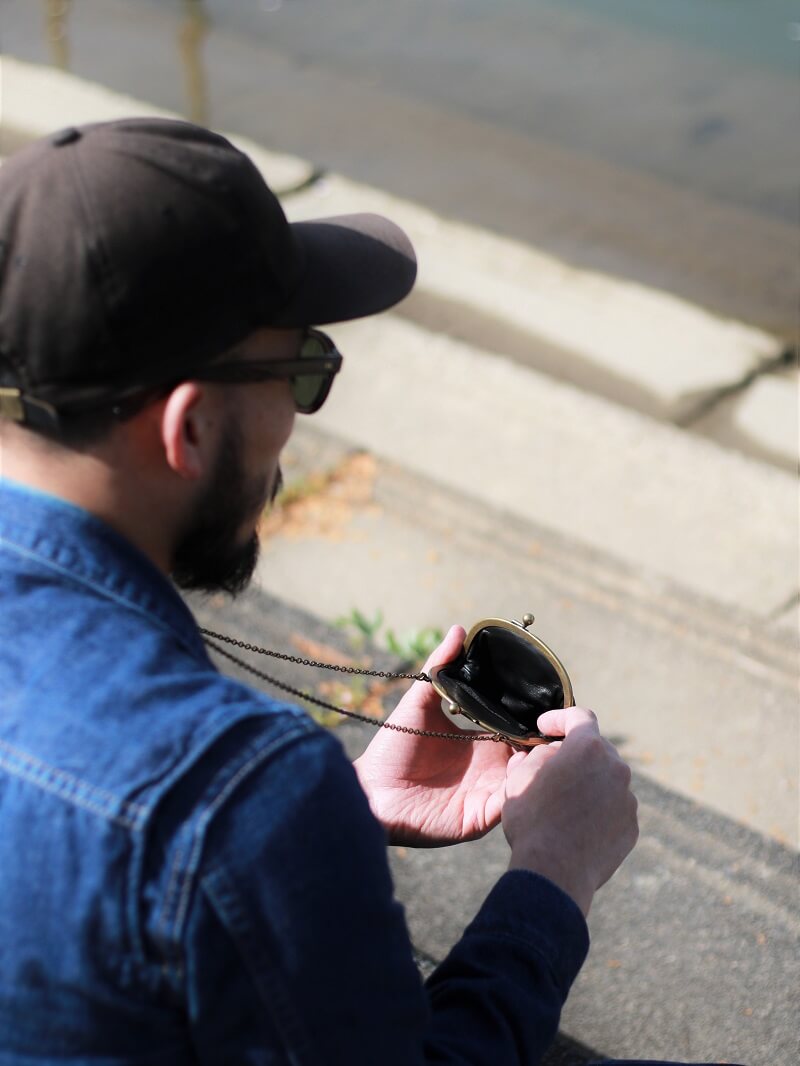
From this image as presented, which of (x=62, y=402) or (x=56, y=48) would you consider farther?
(x=56, y=48)

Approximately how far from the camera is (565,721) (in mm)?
1688

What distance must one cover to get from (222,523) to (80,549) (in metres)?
0.22

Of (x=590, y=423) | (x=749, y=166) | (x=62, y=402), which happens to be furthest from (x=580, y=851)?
(x=749, y=166)

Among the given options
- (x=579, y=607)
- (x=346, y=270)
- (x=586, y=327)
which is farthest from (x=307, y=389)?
(x=586, y=327)

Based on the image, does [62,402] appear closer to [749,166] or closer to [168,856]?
[168,856]

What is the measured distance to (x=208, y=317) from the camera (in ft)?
4.42

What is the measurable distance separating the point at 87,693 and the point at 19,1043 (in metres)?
0.32

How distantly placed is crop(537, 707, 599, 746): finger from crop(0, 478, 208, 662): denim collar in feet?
1.82

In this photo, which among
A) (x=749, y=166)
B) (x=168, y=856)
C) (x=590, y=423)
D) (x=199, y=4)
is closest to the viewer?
(x=168, y=856)

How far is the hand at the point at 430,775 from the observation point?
1858 mm

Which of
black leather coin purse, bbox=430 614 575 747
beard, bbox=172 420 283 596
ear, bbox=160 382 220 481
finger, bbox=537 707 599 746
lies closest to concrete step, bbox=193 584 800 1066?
black leather coin purse, bbox=430 614 575 747

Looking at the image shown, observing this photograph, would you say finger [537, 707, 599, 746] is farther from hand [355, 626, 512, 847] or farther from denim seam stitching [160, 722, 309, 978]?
denim seam stitching [160, 722, 309, 978]

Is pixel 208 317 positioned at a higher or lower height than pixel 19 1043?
higher

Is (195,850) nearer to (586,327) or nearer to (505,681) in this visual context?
(505,681)
